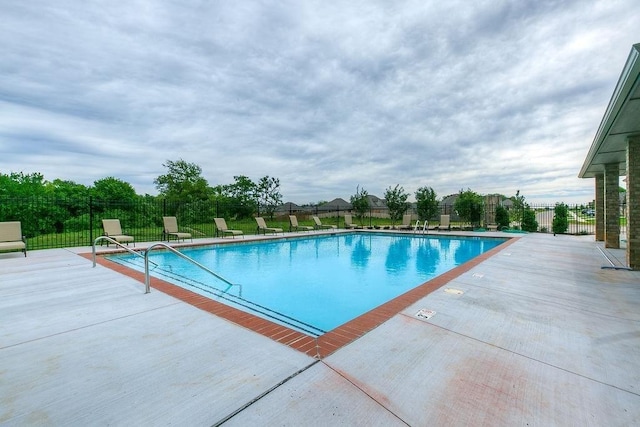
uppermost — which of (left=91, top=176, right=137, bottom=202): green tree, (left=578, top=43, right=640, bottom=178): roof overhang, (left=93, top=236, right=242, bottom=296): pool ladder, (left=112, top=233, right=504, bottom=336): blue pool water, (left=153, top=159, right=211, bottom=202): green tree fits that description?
(left=153, top=159, right=211, bottom=202): green tree

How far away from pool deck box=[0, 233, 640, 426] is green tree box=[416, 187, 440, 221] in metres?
15.0

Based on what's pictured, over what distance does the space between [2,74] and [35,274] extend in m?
7.06

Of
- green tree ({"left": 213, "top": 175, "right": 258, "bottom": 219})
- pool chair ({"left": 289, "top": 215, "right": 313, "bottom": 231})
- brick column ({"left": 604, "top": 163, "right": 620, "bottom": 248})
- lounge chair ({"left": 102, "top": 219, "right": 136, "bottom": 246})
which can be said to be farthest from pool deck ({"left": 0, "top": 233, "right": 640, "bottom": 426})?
green tree ({"left": 213, "top": 175, "right": 258, "bottom": 219})

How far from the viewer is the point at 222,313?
3396 mm

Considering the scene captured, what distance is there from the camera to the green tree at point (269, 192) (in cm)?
2884

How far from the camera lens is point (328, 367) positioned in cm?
219

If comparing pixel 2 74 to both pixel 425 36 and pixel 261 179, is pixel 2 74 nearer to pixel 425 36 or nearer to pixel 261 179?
pixel 425 36

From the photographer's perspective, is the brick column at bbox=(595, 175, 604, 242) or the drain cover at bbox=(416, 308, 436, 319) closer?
the drain cover at bbox=(416, 308, 436, 319)

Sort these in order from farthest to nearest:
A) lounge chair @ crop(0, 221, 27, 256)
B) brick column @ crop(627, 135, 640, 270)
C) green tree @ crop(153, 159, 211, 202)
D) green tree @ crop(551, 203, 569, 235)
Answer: green tree @ crop(153, 159, 211, 202) → green tree @ crop(551, 203, 569, 235) → lounge chair @ crop(0, 221, 27, 256) → brick column @ crop(627, 135, 640, 270)

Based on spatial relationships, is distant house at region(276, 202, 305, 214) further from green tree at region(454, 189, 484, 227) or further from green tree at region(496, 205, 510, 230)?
green tree at region(496, 205, 510, 230)

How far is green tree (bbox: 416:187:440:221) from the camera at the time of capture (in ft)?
60.8

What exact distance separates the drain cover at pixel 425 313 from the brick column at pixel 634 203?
5554mm

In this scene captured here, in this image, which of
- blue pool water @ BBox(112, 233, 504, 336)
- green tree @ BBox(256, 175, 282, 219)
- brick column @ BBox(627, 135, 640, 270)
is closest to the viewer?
blue pool water @ BBox(112, 233, 504, 336)

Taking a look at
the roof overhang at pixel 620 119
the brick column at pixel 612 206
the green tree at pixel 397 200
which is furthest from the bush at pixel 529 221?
the roof overhang at pixel 620 119
